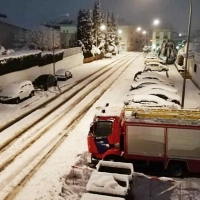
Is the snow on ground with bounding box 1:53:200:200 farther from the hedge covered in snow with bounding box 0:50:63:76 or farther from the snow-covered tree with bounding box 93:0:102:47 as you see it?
the snow-covered tree with bounding box 93:0:102:47

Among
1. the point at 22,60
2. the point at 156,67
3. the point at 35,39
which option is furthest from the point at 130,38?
the point at 22,60

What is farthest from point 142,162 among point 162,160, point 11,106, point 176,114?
point 11,106

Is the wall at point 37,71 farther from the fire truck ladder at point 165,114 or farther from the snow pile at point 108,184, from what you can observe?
the snow pile at point 108,184

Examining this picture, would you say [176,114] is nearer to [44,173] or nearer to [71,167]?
[71,167]

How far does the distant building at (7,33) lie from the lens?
53784mm

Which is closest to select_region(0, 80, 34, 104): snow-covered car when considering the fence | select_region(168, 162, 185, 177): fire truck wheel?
select_region(168, 162, 185, 177): fire truck wheel

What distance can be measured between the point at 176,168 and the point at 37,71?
25.8 meters

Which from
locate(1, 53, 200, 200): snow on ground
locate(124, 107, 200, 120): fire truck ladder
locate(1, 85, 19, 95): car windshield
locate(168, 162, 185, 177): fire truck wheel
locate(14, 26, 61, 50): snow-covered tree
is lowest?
locate(1, 53, 200, 200): snow on ground

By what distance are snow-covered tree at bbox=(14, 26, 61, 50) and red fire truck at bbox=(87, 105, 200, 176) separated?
48.9 metres

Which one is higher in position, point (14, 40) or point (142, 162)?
point (14, 40)

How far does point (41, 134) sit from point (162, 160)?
7.53 metres

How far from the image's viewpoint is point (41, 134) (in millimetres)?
17375

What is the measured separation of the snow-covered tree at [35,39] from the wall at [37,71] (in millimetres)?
10403

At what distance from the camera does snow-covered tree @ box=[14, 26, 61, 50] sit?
59706mm
